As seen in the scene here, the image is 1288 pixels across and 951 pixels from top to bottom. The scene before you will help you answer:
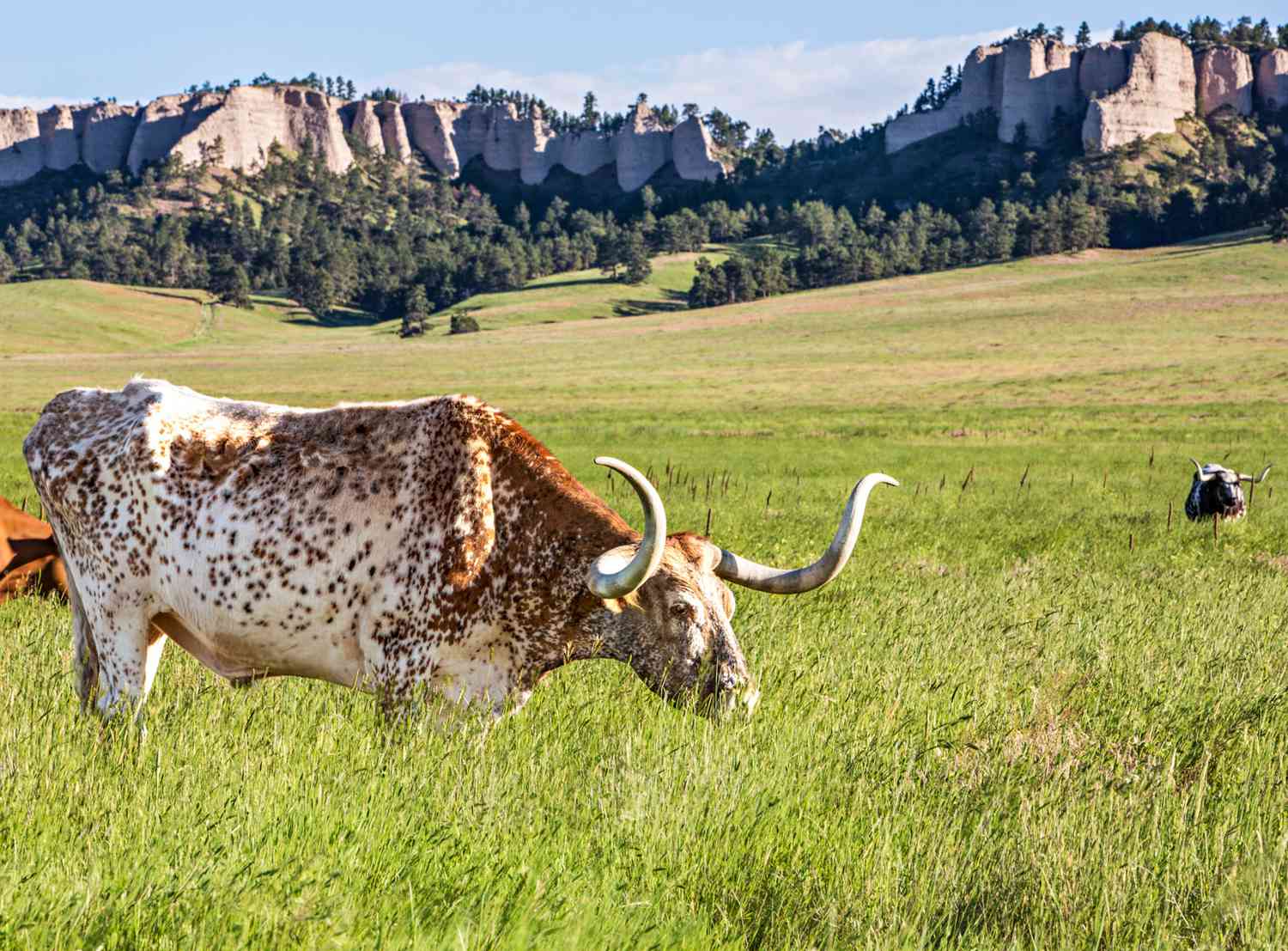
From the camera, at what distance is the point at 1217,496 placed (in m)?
19.0

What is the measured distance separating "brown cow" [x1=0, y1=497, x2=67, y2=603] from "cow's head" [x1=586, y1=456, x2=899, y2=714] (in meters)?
6.95

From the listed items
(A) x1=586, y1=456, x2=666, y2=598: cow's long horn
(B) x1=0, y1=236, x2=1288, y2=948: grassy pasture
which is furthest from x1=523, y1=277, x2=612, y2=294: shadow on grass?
(A) x1=586, y1=456, x2=666, y2=598: cow's long horn

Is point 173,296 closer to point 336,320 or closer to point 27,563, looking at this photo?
point 336,320

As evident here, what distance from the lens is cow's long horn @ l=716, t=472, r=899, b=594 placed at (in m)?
5.59

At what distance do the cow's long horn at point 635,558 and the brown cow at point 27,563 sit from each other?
278 inches

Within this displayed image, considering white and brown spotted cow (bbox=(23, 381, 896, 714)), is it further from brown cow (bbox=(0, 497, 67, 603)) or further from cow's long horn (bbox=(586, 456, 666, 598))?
brown cow (bbox=(0, 497, 67, 603))

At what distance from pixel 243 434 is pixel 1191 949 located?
5.10 meters

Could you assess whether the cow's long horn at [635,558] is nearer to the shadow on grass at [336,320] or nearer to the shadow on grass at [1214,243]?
the shadow on grass at [1214,243]

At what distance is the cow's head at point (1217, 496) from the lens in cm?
1888

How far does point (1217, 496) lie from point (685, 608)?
15.9 meters

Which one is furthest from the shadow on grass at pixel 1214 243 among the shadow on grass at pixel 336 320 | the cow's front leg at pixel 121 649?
the cow's front leg at pixel 121 649

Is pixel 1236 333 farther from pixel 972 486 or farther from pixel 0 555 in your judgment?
pixel 0 555

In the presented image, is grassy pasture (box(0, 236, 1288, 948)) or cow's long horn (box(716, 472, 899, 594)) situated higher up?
cow's long horn (box(716, 472, 899, 594))

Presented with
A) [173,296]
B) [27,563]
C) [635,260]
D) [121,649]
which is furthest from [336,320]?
[121,649]
